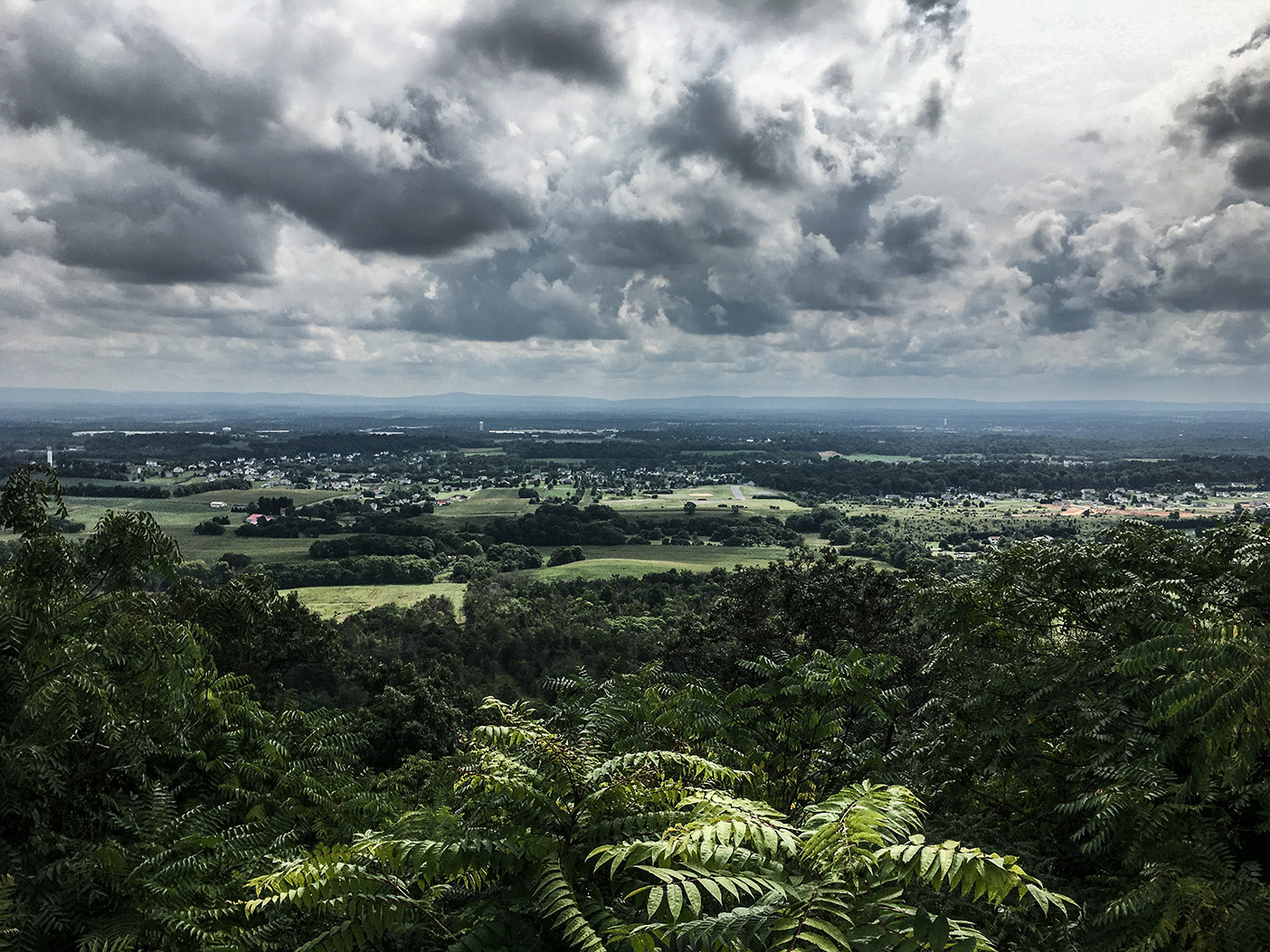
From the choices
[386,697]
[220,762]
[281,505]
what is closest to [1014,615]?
[220,762]

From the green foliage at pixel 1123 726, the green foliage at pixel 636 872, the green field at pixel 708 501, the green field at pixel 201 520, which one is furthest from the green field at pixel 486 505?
the green foliage at pixel 636 872

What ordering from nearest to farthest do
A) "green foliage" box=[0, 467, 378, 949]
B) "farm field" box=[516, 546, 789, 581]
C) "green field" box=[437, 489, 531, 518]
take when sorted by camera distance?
"green foliage" box=[0, 467, 378, 949] < "farm field" box=[516, 546, 789, 581] < "green field" box=[437, 489, 531, 518]

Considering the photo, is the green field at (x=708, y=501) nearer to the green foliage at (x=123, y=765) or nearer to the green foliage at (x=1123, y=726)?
the green foliage at (x=1123, y=726)

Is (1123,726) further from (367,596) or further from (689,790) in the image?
(367,596)

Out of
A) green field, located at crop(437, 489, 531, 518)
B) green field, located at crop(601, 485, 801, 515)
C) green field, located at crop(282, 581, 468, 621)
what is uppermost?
green field, located at crop(601, 485, 801, 515)

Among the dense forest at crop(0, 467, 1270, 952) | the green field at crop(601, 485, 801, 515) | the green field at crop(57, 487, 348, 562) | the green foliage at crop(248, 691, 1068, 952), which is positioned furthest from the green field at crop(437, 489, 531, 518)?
the green foliage at crop(248, 691, 1068, 952)

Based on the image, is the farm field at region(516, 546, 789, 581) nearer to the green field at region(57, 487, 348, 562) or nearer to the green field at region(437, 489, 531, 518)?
the green field at region(437, 489, 531, 518)
